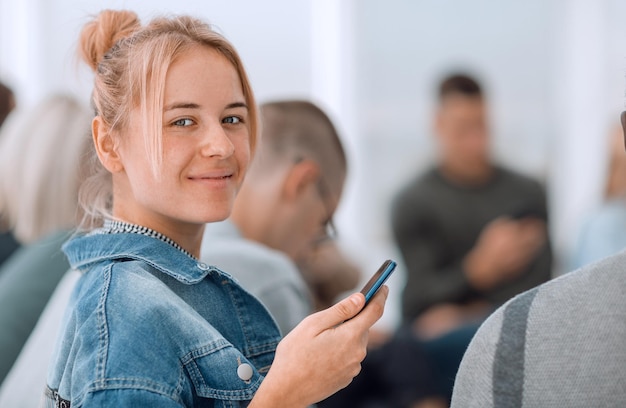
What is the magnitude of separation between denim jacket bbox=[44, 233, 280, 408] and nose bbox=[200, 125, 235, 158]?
110mm

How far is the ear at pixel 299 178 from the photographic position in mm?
1700

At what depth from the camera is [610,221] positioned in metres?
2.76

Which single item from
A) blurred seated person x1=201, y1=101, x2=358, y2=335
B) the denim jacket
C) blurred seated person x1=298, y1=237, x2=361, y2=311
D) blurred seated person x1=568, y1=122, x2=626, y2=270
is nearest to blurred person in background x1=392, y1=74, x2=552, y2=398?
blurred seated person x1=568, y1=122, x2=626, y2=270

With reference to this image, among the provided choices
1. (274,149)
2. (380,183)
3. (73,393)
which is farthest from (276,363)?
(380,183)

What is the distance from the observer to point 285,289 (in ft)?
4.76

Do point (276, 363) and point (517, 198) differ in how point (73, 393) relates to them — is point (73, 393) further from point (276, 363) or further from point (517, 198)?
point (517, 198)

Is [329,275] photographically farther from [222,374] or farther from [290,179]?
[222,374]

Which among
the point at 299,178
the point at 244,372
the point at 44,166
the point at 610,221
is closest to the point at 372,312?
the point at 244,372

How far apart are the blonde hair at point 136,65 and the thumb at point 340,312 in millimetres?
221

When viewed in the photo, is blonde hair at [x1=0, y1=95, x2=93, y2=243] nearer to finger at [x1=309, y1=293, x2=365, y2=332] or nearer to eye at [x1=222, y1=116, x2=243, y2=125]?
eye at [x1=222, y1=116, x2=243, y2=125]

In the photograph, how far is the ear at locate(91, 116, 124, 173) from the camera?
945mm

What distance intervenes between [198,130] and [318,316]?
222mm

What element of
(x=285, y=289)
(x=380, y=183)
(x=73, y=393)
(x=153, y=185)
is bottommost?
(x=380, y=183)

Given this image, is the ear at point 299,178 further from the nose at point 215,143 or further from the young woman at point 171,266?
the nose at point 215,143
